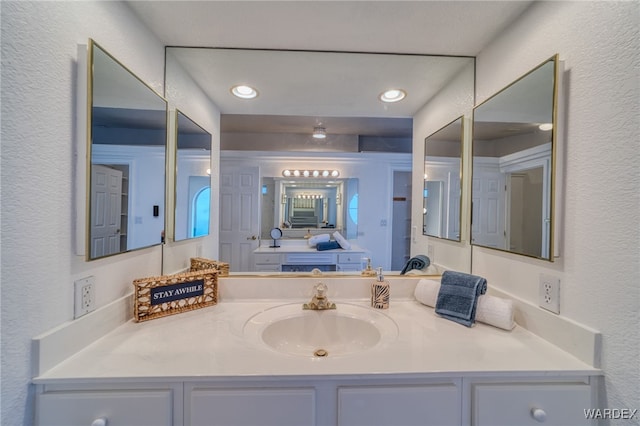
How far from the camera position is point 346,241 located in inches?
53.6

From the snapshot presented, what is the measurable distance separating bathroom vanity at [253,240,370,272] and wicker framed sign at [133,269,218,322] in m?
0.24

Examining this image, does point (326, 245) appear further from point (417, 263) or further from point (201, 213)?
point (201, 213)

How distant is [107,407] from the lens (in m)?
0.67

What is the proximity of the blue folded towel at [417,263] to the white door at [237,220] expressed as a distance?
804 mm

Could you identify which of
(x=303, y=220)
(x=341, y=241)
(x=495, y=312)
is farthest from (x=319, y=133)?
(x=495, y=312)

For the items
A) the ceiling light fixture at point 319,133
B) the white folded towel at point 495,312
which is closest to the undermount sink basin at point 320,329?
the white folded towel at point 495,312

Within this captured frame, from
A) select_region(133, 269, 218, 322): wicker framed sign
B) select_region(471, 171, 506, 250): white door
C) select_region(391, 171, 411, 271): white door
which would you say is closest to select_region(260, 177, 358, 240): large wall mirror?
select_region(391, 171, 411, 271): white door

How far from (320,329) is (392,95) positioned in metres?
1.24

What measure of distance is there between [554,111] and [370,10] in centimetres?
74

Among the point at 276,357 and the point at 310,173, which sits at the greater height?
the point at 310,173

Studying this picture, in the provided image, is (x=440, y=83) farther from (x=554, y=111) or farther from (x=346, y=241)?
(x=346, y=241)

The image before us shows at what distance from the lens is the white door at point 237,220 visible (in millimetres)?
1293

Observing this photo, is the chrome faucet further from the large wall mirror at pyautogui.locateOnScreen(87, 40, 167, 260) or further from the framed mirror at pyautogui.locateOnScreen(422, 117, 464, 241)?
the large wall mirror at pyautogui.locateOnScreen(87, 40, 167, 260)

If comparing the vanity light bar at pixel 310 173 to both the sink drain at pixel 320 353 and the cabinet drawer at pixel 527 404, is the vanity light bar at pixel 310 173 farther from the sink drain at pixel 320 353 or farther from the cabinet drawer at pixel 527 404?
the cabinet drawer at pixel 527 404
